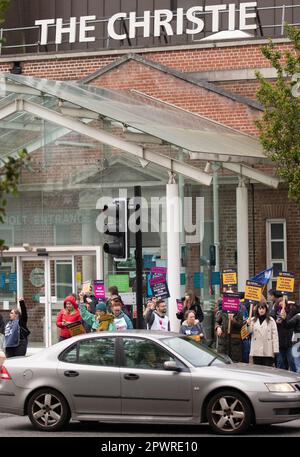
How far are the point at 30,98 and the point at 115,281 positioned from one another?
4144mm

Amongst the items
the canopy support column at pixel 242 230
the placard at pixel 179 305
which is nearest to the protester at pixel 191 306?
the placard at pixel 179 305

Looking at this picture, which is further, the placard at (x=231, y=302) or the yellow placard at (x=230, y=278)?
the yellow placard at (x=230, y=278)

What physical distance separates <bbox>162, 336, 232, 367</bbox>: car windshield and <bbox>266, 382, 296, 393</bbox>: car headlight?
91 cm

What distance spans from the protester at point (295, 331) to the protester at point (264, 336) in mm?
637

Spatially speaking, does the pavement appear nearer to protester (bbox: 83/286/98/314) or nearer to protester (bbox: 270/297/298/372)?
protester (bbox: 270/297/298/372)

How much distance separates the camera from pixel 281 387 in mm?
14039

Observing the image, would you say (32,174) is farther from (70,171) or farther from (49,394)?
(49,394)

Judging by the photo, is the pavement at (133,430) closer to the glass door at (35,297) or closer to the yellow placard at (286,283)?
the yellow placard at (286,283)

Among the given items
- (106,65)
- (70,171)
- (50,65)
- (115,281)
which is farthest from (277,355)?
(50,65)

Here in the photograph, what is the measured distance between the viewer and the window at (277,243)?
95.2 ft

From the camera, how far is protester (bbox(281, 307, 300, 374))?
19.8 m

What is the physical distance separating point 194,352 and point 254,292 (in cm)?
566

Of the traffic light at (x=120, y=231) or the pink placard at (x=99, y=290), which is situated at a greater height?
the traffic light at (x=120, y=231)

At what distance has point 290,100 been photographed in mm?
23250
